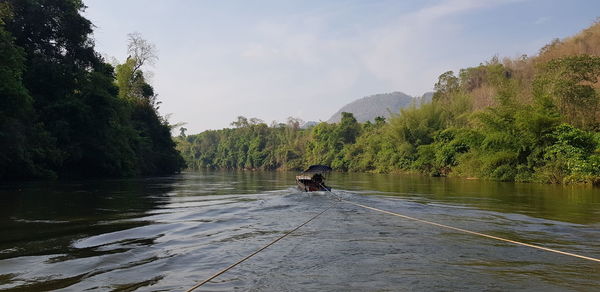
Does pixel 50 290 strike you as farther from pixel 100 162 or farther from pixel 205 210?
pixel 100 162

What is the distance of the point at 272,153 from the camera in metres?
102

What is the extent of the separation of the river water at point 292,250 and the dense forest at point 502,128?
50.4 ft

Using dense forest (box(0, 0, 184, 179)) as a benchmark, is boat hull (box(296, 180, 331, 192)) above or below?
below

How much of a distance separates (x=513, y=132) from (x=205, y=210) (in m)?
23.8

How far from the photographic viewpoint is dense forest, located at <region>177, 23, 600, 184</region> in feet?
81.6

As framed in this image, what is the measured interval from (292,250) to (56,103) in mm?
27358

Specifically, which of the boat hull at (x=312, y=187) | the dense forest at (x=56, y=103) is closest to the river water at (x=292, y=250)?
the boat hull at (x=312, y=187)

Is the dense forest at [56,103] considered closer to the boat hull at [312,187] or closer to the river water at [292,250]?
the river water at [292,250]

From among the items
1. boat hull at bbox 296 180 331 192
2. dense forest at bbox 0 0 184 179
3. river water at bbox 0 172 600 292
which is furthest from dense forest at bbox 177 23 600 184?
dense forest at bbox 0 0 184 179

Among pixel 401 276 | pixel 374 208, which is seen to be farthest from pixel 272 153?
pixel 401 276

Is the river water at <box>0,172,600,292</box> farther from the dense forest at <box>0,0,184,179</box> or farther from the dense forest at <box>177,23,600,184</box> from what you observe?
the dense forest at <box>177,23,600,184</box>

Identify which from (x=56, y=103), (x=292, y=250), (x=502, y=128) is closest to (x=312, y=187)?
(x=292, y=250)

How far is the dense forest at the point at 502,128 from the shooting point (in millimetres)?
24875

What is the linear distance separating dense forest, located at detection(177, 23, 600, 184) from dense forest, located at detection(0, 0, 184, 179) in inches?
1148
